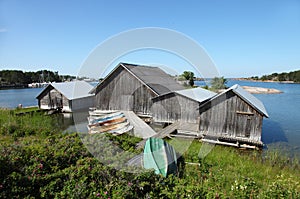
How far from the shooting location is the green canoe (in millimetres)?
5148

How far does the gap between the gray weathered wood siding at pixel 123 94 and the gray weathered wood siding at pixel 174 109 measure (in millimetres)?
1170

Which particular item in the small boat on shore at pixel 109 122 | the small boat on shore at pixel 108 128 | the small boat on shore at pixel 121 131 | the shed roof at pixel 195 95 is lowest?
the small boat on shore at pixel 121 131

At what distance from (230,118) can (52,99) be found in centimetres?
2234

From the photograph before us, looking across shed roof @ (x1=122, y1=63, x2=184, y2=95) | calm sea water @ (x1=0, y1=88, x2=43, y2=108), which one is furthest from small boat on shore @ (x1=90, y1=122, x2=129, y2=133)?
calm sea water @ (x1=0, y1=88, x2=43, y2=108)

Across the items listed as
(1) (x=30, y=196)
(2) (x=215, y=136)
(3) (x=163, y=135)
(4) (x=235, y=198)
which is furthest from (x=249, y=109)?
(1) (x=30, y=196)

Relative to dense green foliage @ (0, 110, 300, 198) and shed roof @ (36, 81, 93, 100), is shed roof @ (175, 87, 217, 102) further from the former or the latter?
shed roof @ (36, 81, 93, 100)

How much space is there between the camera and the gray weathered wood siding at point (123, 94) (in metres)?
17.5

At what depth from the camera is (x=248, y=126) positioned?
11.9 meters

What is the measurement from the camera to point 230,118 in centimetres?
1233

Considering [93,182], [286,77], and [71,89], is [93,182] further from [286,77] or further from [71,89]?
[286,77]

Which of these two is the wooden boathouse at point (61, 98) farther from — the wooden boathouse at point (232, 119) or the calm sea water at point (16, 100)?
the wooden boathouse at point (232, 119)

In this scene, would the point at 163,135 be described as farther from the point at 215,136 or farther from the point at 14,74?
the point at 14,74

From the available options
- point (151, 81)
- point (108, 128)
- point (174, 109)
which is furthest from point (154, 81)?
point (108, 128)

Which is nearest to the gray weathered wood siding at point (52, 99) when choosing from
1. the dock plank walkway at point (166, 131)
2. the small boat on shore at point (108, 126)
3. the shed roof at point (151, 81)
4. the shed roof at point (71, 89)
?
the shed roof at point (71, 89)
